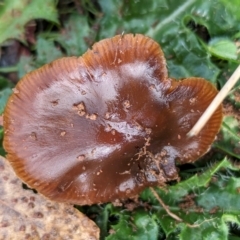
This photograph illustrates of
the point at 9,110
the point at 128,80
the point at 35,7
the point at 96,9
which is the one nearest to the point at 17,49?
the point at 35,7

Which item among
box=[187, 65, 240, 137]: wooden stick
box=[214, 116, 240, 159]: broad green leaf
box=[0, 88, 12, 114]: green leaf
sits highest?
box=[187, 65, 240, 137]: wooden stick

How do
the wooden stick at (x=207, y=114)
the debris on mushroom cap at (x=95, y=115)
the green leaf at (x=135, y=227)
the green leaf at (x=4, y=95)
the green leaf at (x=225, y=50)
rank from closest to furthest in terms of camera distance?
1. the debris on mushroom cap at (x=95, y=115)
2. the wooden stick at (x=207, y=114)
3. the green leaf at (x=225, y=50)
4. the green leaf at (x=135, y=227)
5. the green leaf at (x=4, y=95)

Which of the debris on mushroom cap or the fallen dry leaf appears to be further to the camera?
the fallen dry leaf

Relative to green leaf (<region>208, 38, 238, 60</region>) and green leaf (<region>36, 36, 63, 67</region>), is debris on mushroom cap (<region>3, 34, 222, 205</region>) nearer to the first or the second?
green leaf (<region>208, 38, 238, 60</region>)

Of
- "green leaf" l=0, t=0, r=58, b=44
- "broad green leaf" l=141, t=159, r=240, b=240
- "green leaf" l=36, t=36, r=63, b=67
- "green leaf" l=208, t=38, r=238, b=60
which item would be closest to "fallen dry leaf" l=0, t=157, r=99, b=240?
"broad green leaf" l=141, t=159, r=240, b=240

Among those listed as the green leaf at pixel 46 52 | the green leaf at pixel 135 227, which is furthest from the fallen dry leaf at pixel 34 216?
the green leaf at pixel 46 52

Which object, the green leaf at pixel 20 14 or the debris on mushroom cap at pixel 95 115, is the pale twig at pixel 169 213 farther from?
the green leaf at pixel 20 14

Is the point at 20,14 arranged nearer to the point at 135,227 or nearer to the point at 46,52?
the point at 46,52
